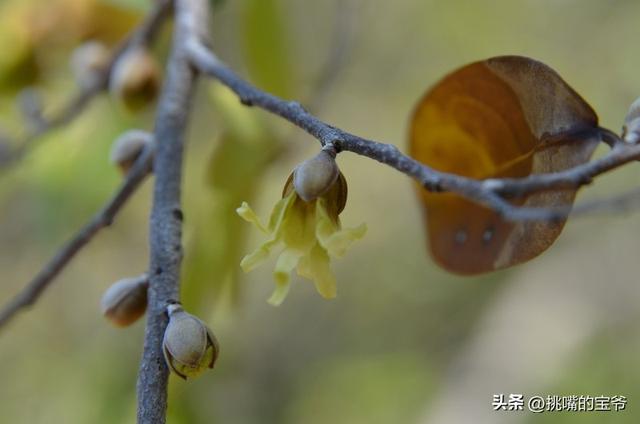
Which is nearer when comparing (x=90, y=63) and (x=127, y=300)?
(x=127, y=300)

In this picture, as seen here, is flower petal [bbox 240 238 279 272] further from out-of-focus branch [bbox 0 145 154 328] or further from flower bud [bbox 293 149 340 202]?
out-of-focus branch [bbox 0 145 154 328]

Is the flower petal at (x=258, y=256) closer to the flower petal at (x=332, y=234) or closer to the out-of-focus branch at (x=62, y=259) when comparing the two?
the flower petal at (x=332, y=234)

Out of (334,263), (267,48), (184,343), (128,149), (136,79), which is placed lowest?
(184,343)

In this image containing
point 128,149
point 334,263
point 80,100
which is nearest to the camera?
point 128,149

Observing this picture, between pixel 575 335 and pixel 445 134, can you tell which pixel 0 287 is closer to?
pixel 575 335

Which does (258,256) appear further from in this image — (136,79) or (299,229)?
(136,79)

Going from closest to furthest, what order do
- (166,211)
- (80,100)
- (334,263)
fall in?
(166,211) < (80,100) < (334,263)

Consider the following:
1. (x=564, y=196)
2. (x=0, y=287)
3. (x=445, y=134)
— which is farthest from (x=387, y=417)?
(x=564, y=196)

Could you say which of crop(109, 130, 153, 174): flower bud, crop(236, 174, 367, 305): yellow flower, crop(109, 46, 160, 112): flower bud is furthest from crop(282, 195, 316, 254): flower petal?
crop(109, 46, 160, 112): flower bud

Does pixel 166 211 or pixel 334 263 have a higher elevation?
pixel 334 263

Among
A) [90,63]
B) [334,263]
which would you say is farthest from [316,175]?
[334,263]
